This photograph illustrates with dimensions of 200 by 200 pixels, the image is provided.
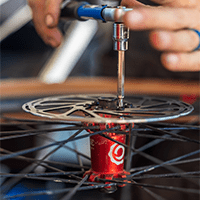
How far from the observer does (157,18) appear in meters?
0.29

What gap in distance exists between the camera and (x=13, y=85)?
0.94 meters

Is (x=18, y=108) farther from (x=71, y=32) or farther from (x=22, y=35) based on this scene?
(x=22, y=35)

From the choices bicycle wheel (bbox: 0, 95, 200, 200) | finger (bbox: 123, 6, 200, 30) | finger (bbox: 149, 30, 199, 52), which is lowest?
bicycle wheel (bbox: 0, 95, 200, 200)

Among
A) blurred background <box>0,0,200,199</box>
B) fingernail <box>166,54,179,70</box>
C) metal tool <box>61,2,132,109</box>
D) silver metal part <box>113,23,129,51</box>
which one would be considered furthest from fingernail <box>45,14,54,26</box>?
blurred background <box>0,0,200,199</box>

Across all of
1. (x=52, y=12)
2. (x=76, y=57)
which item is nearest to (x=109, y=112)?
(x=52, y=12)

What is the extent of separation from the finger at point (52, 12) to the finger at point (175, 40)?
0.29m

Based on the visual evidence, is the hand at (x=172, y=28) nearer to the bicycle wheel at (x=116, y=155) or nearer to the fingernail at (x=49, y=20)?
the bicycle wheel at (x=116, y=155)

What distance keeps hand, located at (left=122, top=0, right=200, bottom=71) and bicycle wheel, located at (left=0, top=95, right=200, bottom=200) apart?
69 millimetres

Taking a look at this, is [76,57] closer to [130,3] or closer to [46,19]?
[46,19]

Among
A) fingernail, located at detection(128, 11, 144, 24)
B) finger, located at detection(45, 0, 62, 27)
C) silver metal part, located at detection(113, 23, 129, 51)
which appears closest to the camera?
fingernail, located at detection(128, 11, 144, 24)

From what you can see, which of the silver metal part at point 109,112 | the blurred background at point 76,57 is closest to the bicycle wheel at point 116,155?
the silver metal part at point 109,112

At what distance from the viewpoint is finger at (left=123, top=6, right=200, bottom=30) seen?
0.28 metres

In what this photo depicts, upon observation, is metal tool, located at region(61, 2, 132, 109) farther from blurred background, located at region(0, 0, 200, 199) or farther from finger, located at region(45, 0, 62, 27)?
blurred background, located at region(0, 0, 200, 199)

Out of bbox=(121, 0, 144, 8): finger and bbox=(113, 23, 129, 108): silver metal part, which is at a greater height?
bbox=(121, 0, 144, 8): finger
